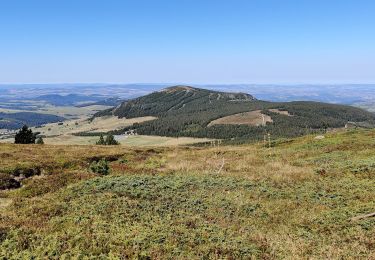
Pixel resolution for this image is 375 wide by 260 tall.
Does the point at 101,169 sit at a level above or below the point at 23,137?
above

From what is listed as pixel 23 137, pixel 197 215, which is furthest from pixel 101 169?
pixel 23 137

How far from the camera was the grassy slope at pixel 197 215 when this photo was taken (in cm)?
1439

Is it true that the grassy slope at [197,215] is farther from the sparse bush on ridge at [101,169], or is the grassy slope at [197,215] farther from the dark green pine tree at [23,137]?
the dark green pine tree at [23,137]

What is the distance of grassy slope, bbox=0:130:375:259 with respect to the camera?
47.2 feet

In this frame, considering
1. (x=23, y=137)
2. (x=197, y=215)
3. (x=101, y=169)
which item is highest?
(x=197, y=215)

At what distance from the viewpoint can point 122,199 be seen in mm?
20766

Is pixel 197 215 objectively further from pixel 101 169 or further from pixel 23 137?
pixel 23 137

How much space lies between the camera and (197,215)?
61.7ft

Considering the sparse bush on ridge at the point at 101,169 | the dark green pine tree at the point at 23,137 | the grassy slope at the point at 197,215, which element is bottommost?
the dark green pine tree at the point at 23,137

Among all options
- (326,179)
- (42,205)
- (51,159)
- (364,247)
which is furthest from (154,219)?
(51,159)

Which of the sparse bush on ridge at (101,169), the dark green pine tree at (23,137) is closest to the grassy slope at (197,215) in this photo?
the sparse bush on ridge at (101,169)

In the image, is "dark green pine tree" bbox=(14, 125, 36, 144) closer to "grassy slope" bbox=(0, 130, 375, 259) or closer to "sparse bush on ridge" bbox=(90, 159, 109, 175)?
"grassy slope" bbox=(0, 130, 375, 259)

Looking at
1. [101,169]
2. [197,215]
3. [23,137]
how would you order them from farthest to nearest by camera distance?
[23,137], [101,169], [197,215]

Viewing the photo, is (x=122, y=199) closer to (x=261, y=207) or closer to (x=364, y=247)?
(x=261, y=207)
